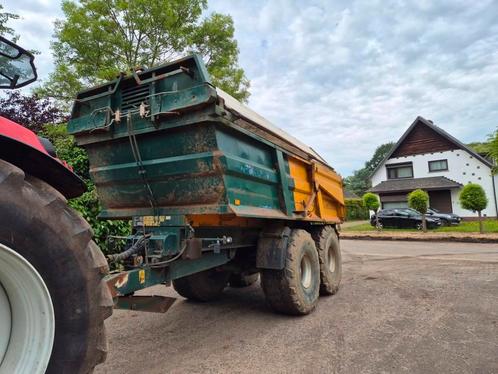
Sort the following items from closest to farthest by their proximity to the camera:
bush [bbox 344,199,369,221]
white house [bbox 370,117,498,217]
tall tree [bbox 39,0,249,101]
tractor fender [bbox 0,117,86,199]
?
1. tractor fender [bbox 0,117,86,199]
2. tall tree [bbox 39,0,249,101]
3. white house [bbox 370,117,498,217]
4. bush [bbox 344,199,369,221]

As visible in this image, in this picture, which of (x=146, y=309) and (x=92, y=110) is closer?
(x=146, y=309)

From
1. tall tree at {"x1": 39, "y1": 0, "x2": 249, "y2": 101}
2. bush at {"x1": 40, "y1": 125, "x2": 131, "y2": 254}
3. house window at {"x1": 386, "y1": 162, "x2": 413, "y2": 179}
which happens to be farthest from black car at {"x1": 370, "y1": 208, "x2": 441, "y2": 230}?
bush at {"x1": 40, "y1": 125, "x2": 131, "y2": 254}

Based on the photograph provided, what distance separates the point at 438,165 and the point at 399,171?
9.79 ft

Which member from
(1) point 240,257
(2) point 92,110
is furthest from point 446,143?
(2) point 92,110

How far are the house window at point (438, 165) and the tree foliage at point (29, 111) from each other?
88.1ft

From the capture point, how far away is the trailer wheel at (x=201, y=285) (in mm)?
5555

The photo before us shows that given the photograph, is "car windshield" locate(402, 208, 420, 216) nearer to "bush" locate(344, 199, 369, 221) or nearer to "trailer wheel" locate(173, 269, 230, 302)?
"bush" locate(344, 199, 369, 221)

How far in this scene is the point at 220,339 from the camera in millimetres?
4117

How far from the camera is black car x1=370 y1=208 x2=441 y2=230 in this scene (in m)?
22.2

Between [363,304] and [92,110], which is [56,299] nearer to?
[92,110]

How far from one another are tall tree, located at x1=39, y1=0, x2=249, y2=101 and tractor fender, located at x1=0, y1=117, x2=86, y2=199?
34.1ft

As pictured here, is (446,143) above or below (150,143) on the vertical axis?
above

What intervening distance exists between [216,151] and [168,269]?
4.09 feet

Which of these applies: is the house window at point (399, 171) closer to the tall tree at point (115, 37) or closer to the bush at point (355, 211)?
the bush at point (355, 211)
